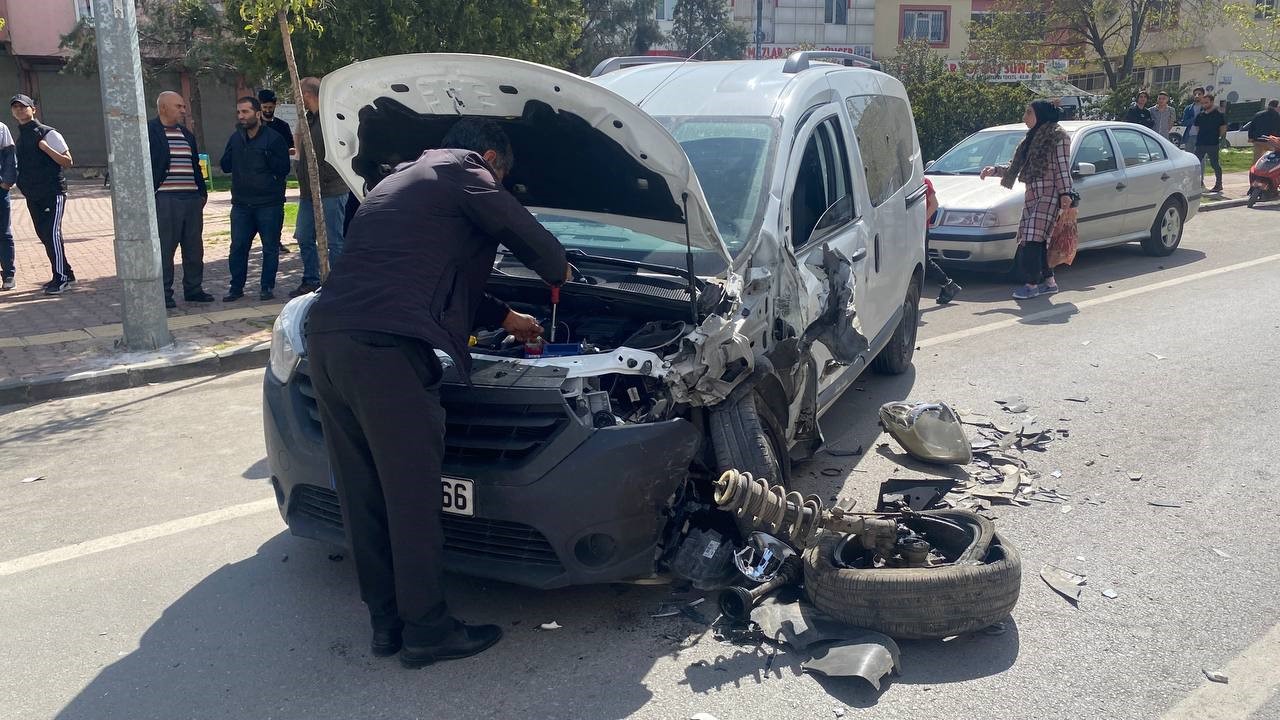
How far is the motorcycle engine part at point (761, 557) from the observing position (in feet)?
12.9

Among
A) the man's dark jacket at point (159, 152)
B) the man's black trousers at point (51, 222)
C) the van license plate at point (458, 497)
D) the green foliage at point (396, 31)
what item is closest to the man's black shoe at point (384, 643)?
the van license plate at point (458, 497)

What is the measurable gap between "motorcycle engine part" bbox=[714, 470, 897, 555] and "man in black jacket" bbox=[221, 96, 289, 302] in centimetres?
720

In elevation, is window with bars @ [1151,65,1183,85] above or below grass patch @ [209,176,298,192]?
above

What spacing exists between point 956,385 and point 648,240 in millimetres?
Result: 3235

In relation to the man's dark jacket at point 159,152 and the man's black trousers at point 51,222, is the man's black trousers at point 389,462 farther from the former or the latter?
the man's black trousers at point 51,222

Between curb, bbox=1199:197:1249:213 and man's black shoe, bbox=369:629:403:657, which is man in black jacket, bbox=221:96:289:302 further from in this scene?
curb, bbox=1199:197:1249:213

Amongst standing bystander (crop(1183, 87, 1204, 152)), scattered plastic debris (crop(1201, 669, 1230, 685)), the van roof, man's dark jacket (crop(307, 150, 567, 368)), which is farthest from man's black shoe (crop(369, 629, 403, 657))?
standing bystander (crop(1183, 87, 1204, 152))

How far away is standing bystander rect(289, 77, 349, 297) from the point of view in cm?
920

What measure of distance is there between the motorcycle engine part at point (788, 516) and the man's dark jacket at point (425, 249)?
1.02m

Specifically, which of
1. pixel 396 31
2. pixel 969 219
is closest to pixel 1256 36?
pixel 969 219

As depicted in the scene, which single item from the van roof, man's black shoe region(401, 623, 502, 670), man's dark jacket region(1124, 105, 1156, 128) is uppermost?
the van roof

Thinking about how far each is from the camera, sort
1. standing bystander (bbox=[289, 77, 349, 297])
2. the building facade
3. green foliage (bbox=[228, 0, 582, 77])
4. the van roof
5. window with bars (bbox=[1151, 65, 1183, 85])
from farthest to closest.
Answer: window with bars (bbox=[1151, 65, 1183, 85])
the building facade
green foliage (bbox=[228, 0, 582, 77])
standing bystander (bbox=[289, 77, 349, 297])
the van roof

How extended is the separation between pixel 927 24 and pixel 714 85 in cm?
4803

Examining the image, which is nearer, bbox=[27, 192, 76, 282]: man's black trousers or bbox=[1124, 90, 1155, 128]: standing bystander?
bbox=[27, 192, 76, 282]: man's black trousers
